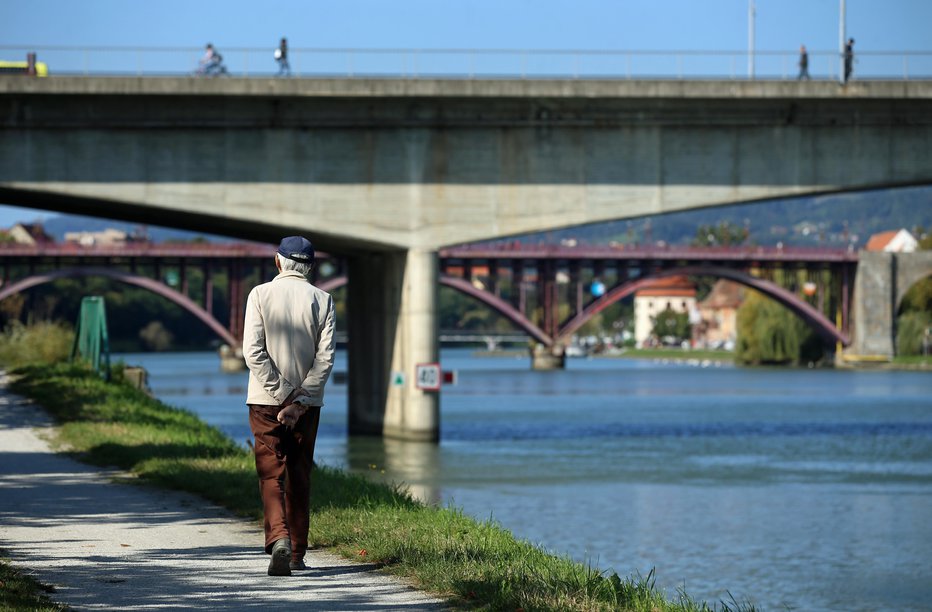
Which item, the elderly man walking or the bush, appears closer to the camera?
the elderly man walking

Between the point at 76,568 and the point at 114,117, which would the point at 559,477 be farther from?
the point at 76,568

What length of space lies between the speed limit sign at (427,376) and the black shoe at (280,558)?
22718 mm

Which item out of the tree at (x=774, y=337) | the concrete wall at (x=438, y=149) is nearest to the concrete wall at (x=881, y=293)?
the tree at (x=774, y=337)

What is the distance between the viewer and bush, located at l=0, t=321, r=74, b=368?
3984cm

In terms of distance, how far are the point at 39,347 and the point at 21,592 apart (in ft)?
109

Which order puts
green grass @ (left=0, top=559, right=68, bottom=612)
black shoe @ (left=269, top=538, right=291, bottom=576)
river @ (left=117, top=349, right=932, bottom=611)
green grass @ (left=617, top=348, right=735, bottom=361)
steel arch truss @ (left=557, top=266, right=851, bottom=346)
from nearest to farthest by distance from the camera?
Answer: green grass @ (left=0, top=559, right=68, bottom=612)
black shoe @ (left=269, top=538, right=291, bottom=576)
river @ (left=117, top=349, right=932, bottom=611)
steel arch truss @ (left=557, top=266, right=851, bottom=346)
green grass @ (left=617, top=348, right=735, bottom=361)

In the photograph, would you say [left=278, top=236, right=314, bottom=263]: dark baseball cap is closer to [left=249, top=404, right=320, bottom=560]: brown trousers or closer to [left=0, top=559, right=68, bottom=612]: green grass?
[left=249, top=404, right=320, bottom=560]: brown trousers

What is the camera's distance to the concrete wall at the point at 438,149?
30375 mm

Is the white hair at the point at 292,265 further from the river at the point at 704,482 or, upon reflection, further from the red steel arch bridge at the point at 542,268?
the red steel arch bridge at the point at 542,268

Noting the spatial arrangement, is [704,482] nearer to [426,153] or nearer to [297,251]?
[426,153]

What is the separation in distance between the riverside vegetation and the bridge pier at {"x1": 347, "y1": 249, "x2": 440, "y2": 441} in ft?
30.3

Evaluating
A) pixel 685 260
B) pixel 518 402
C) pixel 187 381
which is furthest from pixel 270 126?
pixel 685 260

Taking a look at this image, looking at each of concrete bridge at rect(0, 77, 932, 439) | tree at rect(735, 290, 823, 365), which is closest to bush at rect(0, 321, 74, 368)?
concrete bridge at rect(0, 77, 932, 439)

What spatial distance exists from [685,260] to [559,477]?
248 feet
